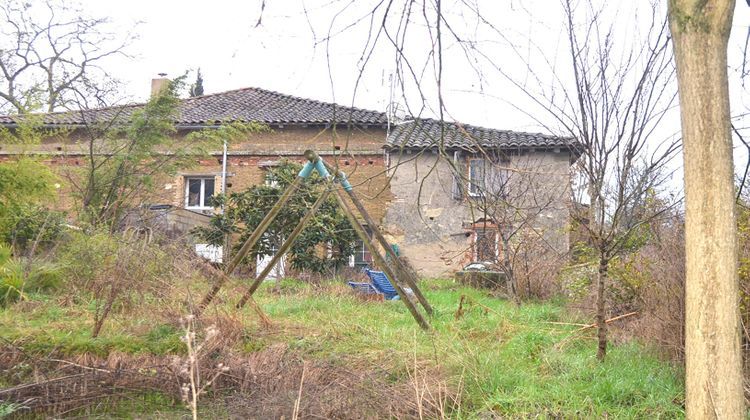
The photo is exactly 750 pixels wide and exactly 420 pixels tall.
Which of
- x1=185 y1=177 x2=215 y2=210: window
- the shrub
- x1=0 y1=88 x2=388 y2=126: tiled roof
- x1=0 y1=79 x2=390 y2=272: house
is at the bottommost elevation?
the shrub

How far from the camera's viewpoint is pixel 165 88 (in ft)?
50.3

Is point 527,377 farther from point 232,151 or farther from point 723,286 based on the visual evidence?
point 232,151

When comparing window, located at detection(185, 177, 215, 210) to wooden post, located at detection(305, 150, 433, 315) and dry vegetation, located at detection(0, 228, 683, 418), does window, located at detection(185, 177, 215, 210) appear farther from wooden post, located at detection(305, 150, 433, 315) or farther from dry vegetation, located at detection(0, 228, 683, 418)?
wooden post, located at detection(305, 150, 433, 315)

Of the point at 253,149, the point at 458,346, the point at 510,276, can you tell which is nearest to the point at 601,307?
the point at 458,346

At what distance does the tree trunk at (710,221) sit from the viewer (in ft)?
9.46

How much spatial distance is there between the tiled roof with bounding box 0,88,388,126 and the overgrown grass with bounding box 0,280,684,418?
33.2ft

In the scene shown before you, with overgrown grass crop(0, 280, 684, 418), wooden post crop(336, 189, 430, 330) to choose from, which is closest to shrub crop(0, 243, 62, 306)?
overgrown grass crop(0, 280, 684, 418)

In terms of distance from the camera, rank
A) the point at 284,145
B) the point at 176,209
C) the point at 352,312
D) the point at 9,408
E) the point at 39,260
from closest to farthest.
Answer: the point at 9,408
the point at 352,312
the point at 39,260
the point at 176,209
the point at 284,145

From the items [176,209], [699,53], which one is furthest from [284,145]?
[699,53]

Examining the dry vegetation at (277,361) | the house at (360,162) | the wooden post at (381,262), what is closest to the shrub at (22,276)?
the dry vegetation at (277,361)

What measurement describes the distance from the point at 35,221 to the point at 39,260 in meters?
2.82

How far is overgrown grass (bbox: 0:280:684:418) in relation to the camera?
16.1 ft

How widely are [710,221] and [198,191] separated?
63.4 feet

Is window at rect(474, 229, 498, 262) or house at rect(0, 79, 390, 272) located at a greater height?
house at rect(0, 79, 390, 272)
